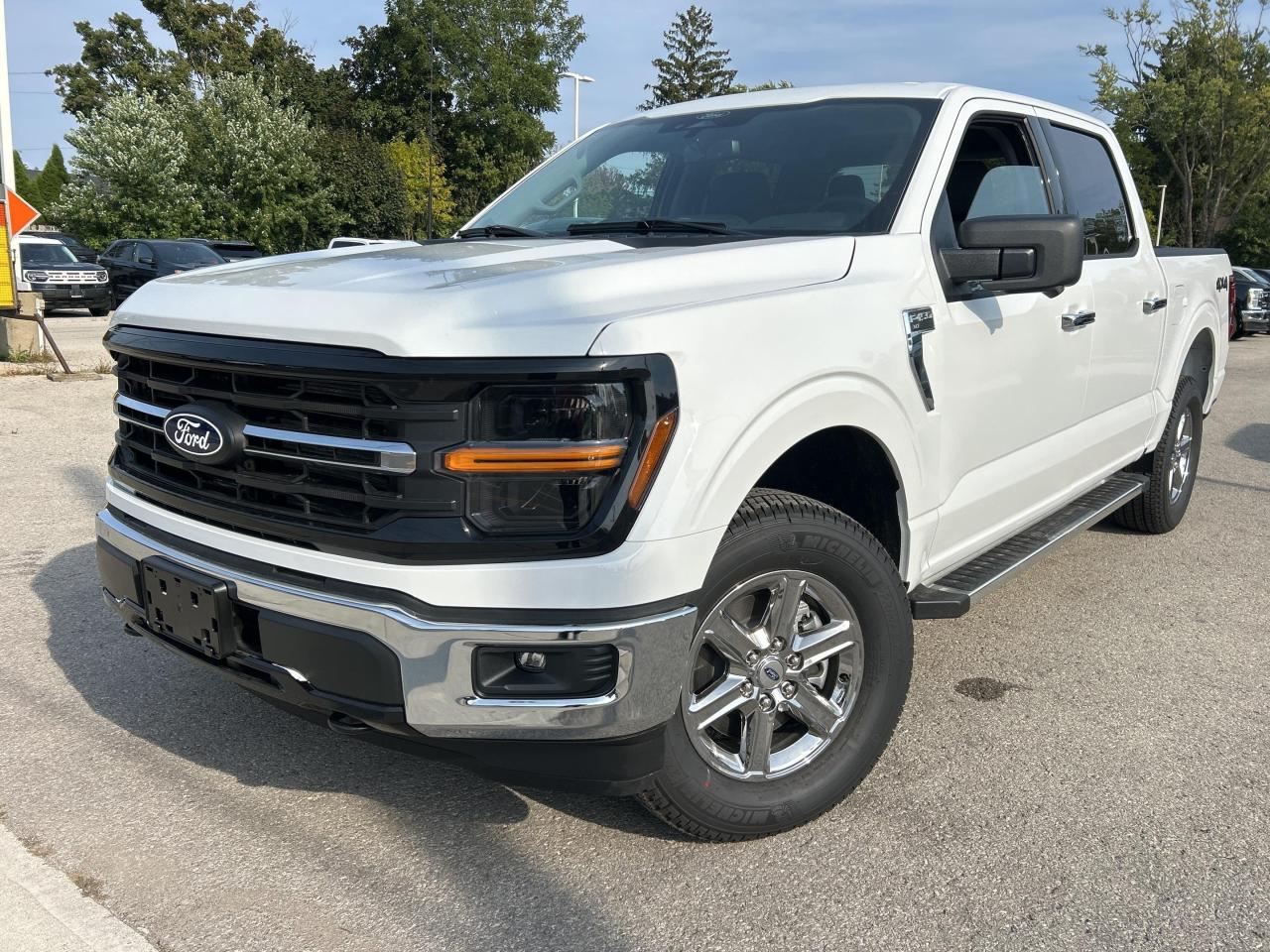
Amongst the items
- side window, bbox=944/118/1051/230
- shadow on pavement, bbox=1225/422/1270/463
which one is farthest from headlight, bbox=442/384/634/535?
shadow on pavement, bbox=1225/422/1270/463

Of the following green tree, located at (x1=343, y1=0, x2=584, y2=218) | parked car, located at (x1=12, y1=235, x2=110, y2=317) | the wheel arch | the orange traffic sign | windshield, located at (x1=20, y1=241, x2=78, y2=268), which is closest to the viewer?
the wheel arch

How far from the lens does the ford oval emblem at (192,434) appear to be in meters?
2.42

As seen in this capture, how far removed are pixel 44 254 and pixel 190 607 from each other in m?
22.6

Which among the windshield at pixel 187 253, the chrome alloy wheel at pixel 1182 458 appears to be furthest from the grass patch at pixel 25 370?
the chrome alloy wheel at pixel 1182 458

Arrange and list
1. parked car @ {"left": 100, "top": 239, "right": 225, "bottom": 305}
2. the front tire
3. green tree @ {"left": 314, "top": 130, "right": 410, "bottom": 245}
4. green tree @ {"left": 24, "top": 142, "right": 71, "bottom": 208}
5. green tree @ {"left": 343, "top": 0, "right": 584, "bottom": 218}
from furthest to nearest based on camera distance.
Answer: green tree @ {"left": 24, "top": 142, "right": 71, "bottom": 208}
green tree @ {"left": 343, "top": 0, "right": 584, "bottom": 218}
green tree @ {"left": 314, "top": 130, "right": 410, "bottom": 245}
parked car @ {"left": 100, "top": 239, "right": 225, "bottom": 305}
the front tire

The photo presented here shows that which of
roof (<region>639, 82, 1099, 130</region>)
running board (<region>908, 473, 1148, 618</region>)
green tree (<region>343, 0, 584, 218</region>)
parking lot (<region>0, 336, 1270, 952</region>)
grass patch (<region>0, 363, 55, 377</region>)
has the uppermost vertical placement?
green tree (<region>343, 0, 584, 218</region>)

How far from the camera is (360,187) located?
37.5 metres

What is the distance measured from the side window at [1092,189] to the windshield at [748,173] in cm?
98

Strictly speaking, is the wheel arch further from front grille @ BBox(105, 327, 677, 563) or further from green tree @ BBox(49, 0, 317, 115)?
green tree @ BBox(49, 0, 317, 115)

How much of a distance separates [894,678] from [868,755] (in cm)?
22

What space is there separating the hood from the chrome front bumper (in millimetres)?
526

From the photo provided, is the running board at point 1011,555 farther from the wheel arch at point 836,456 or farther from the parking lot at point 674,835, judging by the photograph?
the parking lot at point 674,835

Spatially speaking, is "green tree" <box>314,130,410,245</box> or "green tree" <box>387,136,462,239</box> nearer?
"green tree" <box>314,130,410,245</box>

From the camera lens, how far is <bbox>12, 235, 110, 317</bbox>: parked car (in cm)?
2106
